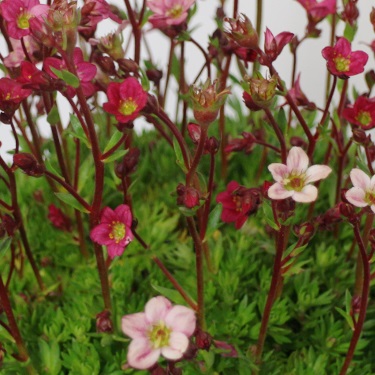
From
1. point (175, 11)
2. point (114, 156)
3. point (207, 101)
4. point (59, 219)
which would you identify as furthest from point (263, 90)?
point (59, 219)

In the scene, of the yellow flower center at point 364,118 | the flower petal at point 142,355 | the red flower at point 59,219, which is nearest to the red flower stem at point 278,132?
the yellow flower center at point 364,118

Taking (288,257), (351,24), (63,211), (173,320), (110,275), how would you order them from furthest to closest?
1. (63,211)
2. (110,275)
3. (351,24)
4. (288,257)
5. (173,320)

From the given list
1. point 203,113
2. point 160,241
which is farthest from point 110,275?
point 203,113

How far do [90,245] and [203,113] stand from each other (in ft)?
1.59

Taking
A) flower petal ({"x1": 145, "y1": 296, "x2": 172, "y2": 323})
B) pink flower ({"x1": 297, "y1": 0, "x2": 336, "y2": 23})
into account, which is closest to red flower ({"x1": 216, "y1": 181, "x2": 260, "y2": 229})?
flower petal ({"x1": 145, "y1": 296, "x2": 172, "y2": 323})

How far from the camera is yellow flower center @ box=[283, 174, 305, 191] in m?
0.60

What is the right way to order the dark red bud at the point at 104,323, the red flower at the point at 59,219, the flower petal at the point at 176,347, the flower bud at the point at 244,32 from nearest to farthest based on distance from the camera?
the flower petal at the point at 176,347 → the flower bud at the point at 244,32 → the dark red bud at the point at 104,323 → the red flower at the point at 59,219

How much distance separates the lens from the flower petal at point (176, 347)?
20.6 inches

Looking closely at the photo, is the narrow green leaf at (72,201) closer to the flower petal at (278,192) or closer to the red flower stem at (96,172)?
the red flower stem at (96,172)

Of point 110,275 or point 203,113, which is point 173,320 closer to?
point 203,113

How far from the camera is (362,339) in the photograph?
2.71 ft

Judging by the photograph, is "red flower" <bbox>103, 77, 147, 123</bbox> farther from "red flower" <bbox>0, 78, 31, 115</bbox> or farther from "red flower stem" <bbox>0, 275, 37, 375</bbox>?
"red flower stem" <bbox>0, 275, 37, 375</bbox>

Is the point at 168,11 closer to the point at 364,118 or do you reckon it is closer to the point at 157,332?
the point at 364,118

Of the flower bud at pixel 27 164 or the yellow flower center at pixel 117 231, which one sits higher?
the flower bud at pixel 27 164
